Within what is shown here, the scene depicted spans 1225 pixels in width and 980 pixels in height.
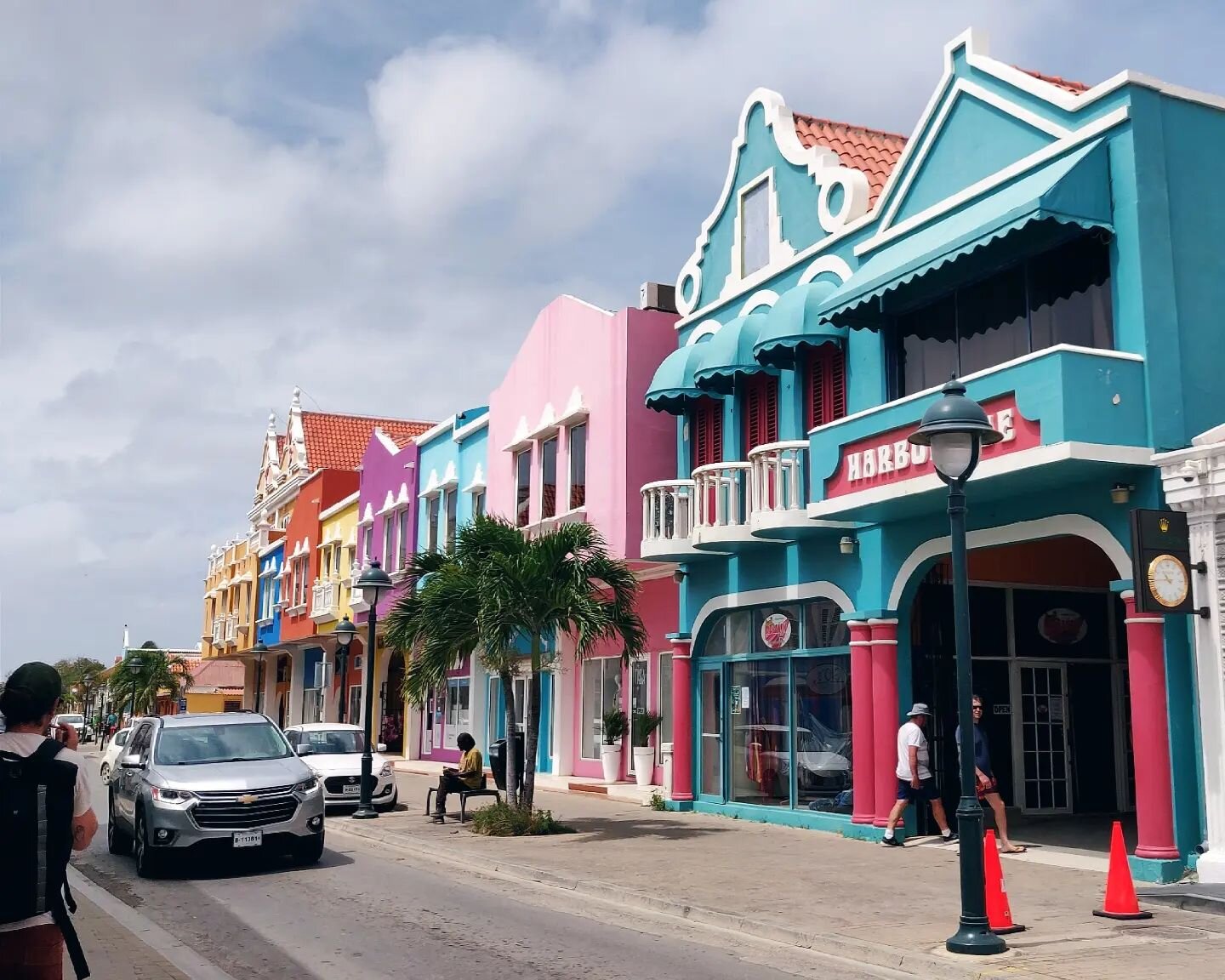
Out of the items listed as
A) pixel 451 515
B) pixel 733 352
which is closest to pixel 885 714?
pixel 733 352

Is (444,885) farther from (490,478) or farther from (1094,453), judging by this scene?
(490,478)

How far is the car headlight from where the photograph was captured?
12875mm

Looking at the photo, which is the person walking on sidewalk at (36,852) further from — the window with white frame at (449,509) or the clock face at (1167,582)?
the window with white frame at (449,509)

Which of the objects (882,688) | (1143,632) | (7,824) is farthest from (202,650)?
(7,824)

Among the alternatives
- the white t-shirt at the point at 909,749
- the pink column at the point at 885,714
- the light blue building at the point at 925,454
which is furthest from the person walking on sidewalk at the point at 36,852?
the pink column at the point at 885,714

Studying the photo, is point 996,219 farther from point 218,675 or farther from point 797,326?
point 218,675

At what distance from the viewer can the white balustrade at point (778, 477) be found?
16812 mm

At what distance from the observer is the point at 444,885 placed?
496 inches

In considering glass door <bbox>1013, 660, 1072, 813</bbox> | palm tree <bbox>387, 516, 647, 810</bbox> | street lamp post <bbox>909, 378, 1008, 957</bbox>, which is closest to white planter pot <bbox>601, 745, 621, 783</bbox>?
palm tree <bbox>387, 516, 647, 810</bbox>

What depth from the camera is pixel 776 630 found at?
18234 millimetres

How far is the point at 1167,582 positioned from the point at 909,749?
4.00 metres

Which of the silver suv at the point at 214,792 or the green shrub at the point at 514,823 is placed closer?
the silver suv at the point at 214,792

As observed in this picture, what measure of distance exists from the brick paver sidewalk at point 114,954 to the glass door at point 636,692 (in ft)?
45.7

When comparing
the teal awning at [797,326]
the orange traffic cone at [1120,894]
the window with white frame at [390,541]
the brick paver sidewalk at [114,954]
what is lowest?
the brick paver sidewalk at [114,954]
